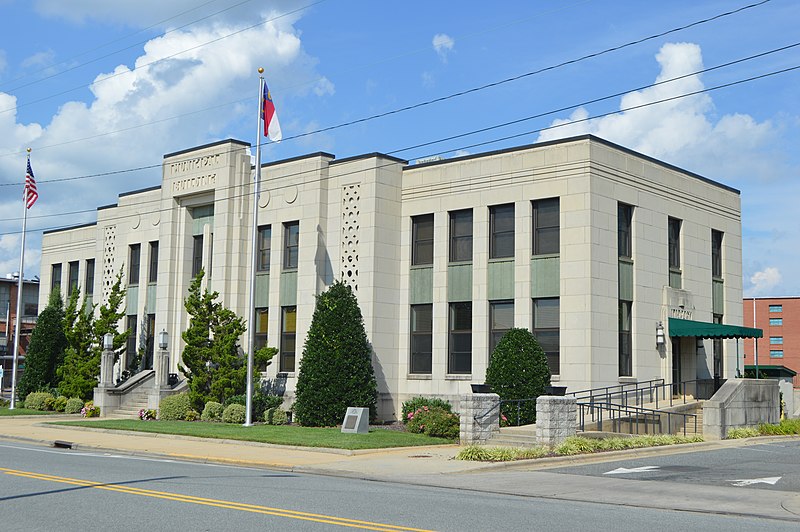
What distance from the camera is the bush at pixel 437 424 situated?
2777 centimetres

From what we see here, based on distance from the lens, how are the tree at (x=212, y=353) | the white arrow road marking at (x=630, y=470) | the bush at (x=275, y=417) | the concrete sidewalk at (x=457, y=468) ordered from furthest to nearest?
1. the tree at (x=212, y=353)
2. the bush at (x=275, y=417)
3. the white arrow road marking at (x=630, y=470)
4. the concrete sidewalk at (x=457, y=468)

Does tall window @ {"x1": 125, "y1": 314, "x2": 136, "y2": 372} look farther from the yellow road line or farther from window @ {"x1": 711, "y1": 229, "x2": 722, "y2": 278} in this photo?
the yellow road line

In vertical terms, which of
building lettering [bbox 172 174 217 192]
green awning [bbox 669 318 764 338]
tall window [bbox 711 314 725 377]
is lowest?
tall window [bbox 711 314 725 377]

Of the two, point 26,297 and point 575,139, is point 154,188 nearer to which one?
point 575,139

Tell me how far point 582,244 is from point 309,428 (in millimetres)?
10698

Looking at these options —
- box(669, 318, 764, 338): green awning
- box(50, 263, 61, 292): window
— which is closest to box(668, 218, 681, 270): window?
box(669, 318, 764, 338): green awning

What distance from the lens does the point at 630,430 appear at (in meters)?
28.2

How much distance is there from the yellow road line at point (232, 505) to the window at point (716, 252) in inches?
1062

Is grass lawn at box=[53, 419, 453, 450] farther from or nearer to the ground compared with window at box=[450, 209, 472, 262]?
nearer to the ground

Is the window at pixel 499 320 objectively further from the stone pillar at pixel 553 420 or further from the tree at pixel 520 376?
the stone pillar at pixel 553 420

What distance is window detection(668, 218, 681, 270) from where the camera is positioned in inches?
1335

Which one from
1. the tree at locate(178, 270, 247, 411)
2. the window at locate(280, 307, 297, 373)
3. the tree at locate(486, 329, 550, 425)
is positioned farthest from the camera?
the window at locate(280, 307, 297, 373)

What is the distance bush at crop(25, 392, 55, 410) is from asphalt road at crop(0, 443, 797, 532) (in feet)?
80.0

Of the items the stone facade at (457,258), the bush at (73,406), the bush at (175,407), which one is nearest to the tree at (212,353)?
the bush at (175,407)
